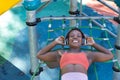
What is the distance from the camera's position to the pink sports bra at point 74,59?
2.59 m

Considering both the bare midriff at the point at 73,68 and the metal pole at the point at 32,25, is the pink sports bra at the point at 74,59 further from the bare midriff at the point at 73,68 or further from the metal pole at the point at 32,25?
the metal pole at the point at 32,25

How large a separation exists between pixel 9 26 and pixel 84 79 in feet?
7.46

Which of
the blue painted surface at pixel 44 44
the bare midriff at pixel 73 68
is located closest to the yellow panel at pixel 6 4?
the bare midriff at pixel 73 68

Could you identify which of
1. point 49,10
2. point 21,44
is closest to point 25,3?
point 21,44

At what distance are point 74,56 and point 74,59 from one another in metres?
0.03

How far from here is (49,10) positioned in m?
4.99

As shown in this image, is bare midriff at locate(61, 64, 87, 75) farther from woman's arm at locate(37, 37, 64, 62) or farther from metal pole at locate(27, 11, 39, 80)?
metal pole at locate(27, 11, 39, 80)

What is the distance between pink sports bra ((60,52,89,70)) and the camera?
102 inches

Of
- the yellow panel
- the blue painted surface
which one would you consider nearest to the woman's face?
the yellow panel

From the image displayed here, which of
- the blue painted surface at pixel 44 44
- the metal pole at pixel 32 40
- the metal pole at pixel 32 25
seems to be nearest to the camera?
the metal pole at pixel 32 25

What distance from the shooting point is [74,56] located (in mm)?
2617

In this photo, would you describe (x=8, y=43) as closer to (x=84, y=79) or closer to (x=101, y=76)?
(x=101, y=76)

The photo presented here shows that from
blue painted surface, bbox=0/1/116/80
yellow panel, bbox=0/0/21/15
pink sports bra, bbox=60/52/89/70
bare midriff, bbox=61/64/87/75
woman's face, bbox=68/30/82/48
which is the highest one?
yellow panel, bbox=0/0/21/15

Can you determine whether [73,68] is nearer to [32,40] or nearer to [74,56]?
[74,56]
